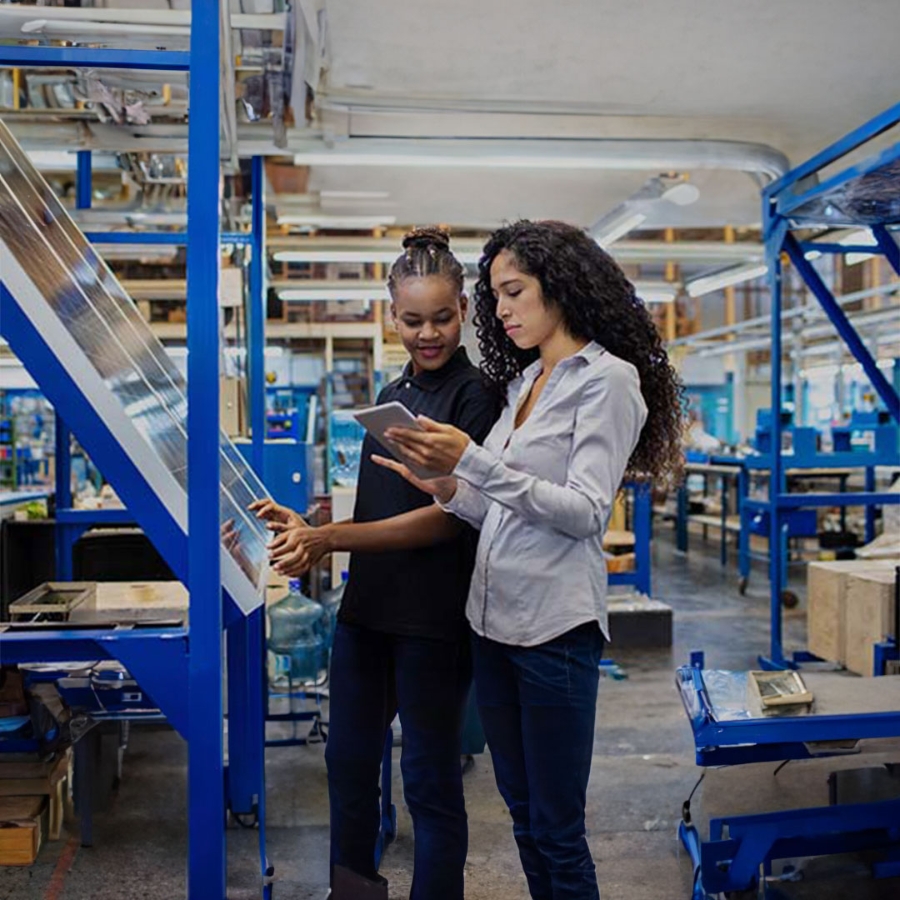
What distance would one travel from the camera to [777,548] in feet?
14.4

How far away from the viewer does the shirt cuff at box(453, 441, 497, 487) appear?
1429mm

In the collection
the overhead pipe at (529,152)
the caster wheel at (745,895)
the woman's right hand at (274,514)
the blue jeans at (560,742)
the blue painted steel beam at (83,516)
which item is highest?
the overhead pipe at (529,152)

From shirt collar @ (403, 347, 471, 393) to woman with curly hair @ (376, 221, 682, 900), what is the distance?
0.56 feet

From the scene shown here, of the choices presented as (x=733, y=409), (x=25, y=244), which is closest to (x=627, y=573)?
(x=25, y=244)

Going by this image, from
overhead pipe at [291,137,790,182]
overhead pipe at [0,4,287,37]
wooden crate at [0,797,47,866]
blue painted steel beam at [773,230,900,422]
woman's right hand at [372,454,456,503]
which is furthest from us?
overhead pipe at [291,137,790,182]

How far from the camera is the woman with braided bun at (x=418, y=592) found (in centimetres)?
171

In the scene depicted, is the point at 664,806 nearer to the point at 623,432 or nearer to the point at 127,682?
the point at 127,682

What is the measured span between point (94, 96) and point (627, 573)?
4114 mm

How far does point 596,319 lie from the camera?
1.59m

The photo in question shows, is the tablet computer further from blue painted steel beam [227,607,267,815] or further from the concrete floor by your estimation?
the concrete floor

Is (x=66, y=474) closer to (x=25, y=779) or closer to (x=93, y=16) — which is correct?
(x=25, y=779)

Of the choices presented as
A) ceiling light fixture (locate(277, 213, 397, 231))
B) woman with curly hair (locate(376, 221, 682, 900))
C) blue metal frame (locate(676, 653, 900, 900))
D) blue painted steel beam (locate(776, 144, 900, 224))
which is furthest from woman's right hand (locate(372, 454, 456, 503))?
ceiling light fixture (locate(277, 213, 397, 231))

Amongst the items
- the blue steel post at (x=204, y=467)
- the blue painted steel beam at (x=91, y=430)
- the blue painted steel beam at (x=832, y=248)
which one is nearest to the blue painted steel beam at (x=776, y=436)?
the blue painted steel beam at (x=832, y=248)

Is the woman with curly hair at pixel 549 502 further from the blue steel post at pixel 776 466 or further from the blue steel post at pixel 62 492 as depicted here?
the blue steel post at pixel 776 466
